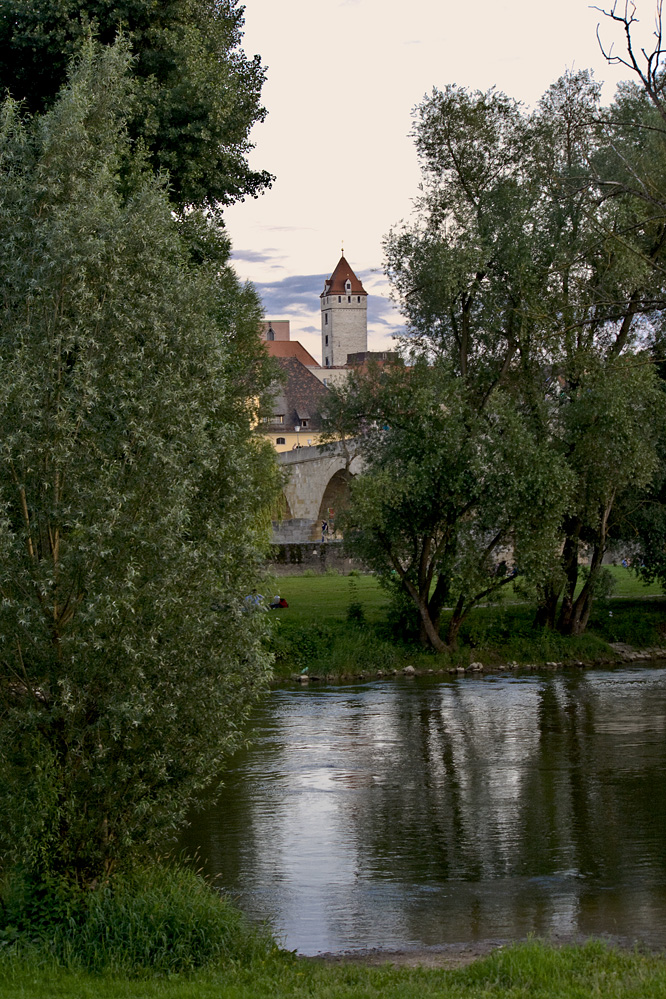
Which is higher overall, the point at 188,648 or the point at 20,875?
the point at 188,648

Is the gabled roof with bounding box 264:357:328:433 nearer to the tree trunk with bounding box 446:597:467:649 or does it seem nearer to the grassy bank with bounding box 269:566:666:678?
the grassy bank with bounding box 269:566:666:678

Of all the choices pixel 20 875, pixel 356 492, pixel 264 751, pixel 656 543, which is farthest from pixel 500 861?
pixel 656 543

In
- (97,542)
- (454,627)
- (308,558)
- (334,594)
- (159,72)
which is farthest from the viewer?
(308,558)

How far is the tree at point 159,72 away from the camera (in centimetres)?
1634

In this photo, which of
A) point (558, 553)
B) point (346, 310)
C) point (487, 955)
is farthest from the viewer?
point (346, 310)

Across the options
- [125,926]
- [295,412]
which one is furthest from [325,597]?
[295,412]

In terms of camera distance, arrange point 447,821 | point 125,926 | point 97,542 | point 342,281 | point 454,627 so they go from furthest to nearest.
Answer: point 342,281 < point 454,627 < point 447,821 < point 97,542 < point 125,926

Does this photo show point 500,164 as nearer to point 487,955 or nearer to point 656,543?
point 656,543

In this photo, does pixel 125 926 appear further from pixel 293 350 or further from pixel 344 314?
pixel 344 314

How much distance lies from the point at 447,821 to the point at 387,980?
5857 millimetres

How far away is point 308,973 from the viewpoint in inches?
288

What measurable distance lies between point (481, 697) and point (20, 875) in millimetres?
14259

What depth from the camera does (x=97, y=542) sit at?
25.9 feet

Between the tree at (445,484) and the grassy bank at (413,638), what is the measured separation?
111 centimetres
